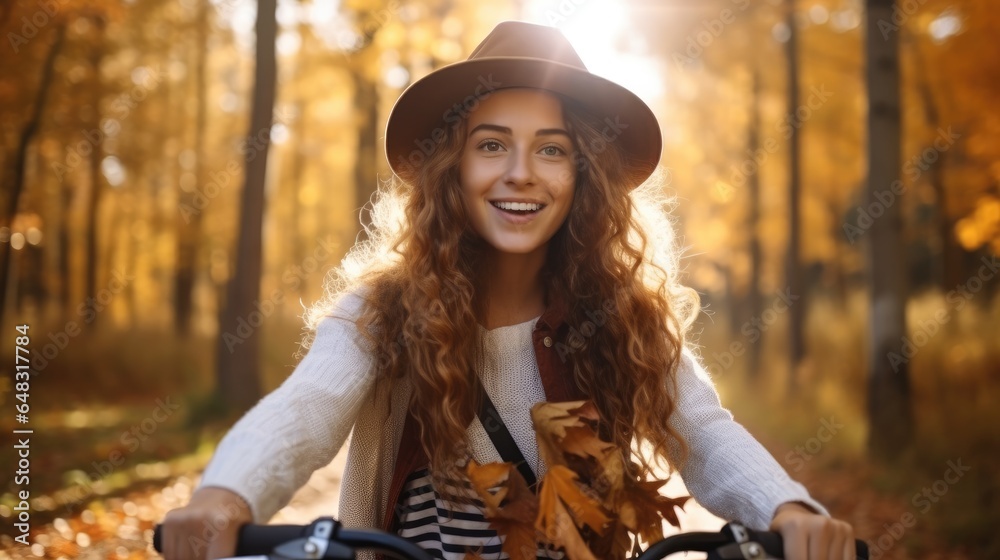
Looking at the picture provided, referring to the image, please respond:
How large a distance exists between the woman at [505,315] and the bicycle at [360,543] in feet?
0.87

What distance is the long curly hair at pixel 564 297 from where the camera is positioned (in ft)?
8.02

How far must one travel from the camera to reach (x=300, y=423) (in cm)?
207

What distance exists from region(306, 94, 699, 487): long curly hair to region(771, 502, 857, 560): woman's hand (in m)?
0.51

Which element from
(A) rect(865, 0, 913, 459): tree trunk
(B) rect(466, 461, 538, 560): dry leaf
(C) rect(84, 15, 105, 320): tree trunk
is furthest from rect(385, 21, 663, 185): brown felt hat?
(C) rect(84, 15, 105, 320): tree trunk

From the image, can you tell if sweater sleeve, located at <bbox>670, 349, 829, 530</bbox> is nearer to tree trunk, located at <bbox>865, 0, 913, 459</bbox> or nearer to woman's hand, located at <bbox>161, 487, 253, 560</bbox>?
woman's hand, located at <bbox>161, 487, 253, 560</bbox>

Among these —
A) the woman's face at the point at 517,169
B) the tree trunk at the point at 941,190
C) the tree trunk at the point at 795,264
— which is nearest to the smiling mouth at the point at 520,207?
the woman's face at the point at 517,169

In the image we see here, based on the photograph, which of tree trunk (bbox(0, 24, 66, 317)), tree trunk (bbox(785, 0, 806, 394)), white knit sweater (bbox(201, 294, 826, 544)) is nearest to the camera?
white knit sweater (bbox(201, 294, 826, 544))

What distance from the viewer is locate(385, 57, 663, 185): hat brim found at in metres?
2.58

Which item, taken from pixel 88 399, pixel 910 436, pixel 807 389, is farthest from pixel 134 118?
pixel 910 436

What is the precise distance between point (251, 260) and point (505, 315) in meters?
7.94

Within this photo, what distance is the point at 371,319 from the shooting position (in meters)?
2.42

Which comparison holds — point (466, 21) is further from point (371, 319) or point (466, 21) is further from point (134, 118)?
point (371, 319)

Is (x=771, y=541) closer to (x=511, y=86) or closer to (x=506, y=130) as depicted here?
(x=506, y=130)

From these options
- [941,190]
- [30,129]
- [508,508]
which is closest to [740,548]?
[508,508]
